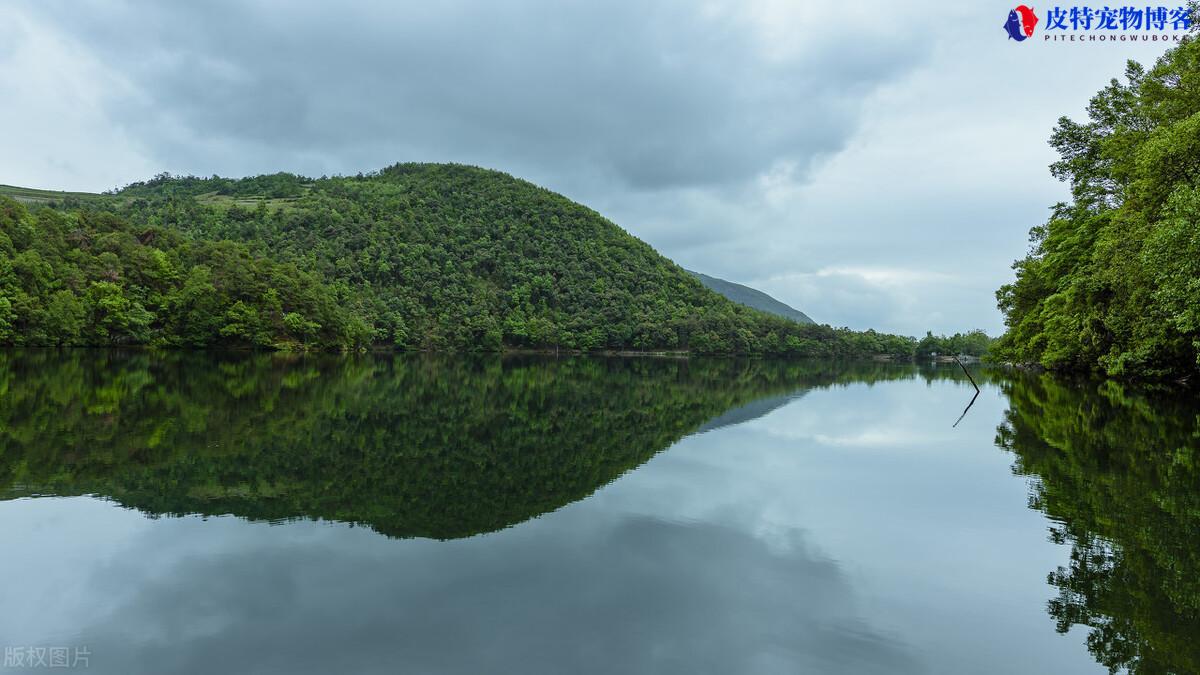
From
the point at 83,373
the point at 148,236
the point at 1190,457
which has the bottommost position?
the point at 83,373

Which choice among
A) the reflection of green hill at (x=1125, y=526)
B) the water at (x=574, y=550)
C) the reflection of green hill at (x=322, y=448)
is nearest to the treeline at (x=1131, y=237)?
the reflection of green hill at (x=1125, y=526)

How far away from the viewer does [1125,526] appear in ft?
29.9

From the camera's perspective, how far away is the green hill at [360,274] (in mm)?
62844

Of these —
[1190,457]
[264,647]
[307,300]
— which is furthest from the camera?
[307,300]

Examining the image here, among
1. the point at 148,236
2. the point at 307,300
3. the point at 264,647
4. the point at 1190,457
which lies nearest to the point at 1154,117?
the point at 1190,457

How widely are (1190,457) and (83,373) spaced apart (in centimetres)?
3936

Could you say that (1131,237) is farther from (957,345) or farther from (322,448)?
(957,345)

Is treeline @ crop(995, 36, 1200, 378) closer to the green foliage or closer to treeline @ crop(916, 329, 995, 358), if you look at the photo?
the green foliage

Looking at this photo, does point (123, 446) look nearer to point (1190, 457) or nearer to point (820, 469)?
point (820, 469)

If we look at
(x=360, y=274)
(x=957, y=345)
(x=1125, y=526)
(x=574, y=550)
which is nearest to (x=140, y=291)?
(x=360, y=274)

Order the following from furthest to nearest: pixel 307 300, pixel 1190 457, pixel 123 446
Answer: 1. pixel 307 300
2. pixel 1190 457
3. pixel 123 446

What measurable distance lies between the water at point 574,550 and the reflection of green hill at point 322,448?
0.10 meters

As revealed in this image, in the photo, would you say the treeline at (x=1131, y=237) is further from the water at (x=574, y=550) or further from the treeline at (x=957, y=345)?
the treeline at (x=957, y=345)

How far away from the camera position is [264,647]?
5.63m
